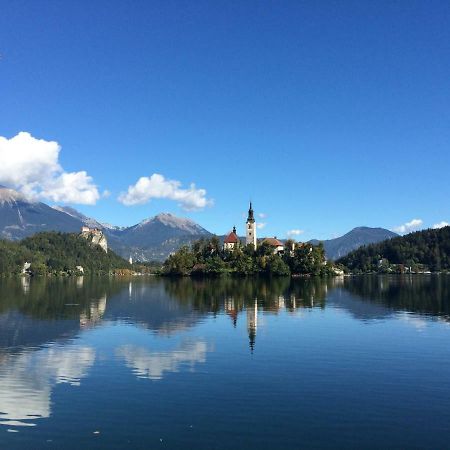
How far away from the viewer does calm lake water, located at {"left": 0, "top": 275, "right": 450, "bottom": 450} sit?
72.1ft

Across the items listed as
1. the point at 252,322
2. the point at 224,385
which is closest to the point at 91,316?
the point at 252,322

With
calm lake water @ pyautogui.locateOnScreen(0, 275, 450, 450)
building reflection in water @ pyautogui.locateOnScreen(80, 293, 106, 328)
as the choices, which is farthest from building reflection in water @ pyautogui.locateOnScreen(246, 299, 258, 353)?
building reflection in water @ pyautogui.locateOnScreen(80, 293, 106, 328)

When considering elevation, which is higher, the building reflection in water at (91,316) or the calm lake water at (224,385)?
the building reflection in water at (91,316)

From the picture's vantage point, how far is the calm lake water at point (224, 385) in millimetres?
21984

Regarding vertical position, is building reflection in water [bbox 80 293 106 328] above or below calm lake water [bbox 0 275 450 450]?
above

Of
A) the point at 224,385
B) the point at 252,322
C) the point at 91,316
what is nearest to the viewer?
the point at 224,385

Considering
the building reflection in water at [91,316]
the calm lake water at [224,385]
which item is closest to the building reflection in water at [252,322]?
the calm lake water at [224,385]

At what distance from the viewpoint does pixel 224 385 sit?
3033 centimetres

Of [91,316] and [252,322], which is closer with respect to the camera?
[252,322]

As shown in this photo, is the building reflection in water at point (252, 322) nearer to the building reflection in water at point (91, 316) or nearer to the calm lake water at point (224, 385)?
the calm lake water at point (224, 385)

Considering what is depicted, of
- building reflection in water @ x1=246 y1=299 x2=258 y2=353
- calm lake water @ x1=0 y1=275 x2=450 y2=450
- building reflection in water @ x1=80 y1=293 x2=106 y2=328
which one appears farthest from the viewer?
building reflection in water @ x1=80 y1=293 x2=106 y2=328

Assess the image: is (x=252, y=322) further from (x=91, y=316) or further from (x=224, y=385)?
(x=224, y=385)

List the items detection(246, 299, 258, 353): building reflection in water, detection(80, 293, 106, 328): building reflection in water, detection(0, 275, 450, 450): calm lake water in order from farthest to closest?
detection(80, 293, 106, 328): building reflection in water → detection(246, 299, 258, 353): building reflection in water → detection(0, 275, 450, 450): calm lake water

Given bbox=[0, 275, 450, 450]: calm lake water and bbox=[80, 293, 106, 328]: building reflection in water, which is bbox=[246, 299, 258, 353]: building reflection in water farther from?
bbox=[80, 293, 106, 328]: building reflection in water
